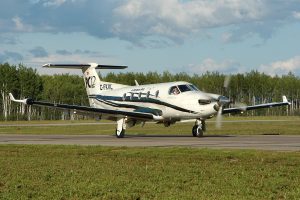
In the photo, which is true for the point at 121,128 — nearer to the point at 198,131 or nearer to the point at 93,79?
the point at 198,131

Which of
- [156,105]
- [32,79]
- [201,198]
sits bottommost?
[201,198]

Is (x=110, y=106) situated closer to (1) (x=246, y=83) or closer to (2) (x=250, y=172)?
(2) (x=250, y=172)

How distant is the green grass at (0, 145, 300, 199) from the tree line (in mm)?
121392

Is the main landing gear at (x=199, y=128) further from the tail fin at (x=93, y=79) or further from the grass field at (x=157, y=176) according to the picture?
the grass field at (x=157, y=176)

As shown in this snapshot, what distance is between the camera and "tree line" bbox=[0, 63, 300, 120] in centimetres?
14238

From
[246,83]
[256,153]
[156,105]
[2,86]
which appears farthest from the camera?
[246,83]

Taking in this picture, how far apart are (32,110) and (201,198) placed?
143035mm

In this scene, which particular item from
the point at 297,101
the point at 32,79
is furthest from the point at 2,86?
the point at 297,101

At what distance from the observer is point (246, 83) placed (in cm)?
16500

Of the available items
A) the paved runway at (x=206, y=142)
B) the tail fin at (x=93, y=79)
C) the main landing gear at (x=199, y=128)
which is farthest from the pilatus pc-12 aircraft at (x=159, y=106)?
the paved runway at (x=206, y=142)

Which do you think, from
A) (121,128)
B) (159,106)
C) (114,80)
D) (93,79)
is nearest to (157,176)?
(159,106)

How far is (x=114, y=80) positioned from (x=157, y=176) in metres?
163

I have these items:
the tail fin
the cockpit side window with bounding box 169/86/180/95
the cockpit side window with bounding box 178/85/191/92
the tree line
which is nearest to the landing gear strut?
the cockpit side window with bounding box 169/86/180/95

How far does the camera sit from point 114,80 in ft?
581
